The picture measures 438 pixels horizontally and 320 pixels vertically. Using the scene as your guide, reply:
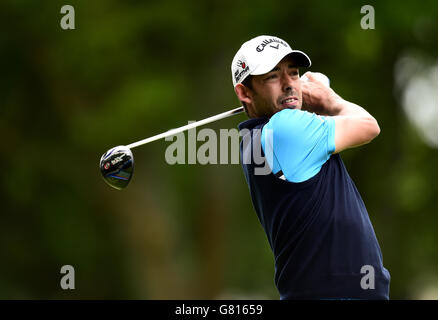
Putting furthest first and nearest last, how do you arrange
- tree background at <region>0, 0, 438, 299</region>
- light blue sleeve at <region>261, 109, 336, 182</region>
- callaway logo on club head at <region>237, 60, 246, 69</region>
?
tree background at <region>0, 0, 438, 299</region>, callaway logo on club head at <region>237, 60, 246, 69</region>, light blue sleeve at <region>261, 109, 336, 182</region>

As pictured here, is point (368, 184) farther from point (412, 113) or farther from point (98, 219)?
point (98, 219)

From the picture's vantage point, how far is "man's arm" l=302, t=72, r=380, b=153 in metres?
4.64

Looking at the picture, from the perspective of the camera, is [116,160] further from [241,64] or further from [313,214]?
[313,214]

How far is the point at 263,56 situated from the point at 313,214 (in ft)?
3.57

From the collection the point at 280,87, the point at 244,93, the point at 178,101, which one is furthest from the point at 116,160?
the point at 178,101

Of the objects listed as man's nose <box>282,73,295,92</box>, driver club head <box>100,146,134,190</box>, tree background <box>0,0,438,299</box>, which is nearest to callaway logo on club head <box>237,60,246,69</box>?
man's nose <box>282,73,295,92</box>

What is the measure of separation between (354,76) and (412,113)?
2.22 metres

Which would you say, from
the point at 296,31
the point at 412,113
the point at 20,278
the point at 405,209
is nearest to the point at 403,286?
the point at 405,209

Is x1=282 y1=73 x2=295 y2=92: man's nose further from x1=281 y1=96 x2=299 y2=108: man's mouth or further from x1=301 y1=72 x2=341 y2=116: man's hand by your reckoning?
x1=301 y1=72 x2=341 y2=116: man's hand

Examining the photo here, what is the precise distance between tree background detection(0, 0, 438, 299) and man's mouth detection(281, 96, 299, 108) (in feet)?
27.1

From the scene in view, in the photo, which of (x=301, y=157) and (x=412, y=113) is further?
(x=412, y=113)

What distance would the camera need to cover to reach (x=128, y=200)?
15.1 m

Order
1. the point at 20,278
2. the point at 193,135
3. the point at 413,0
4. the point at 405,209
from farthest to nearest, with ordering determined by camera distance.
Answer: the point at 20,278
the point at 405,209
the point at 413,0
the point at 193,135

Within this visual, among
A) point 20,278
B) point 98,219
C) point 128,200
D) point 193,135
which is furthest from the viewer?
point 20,278
